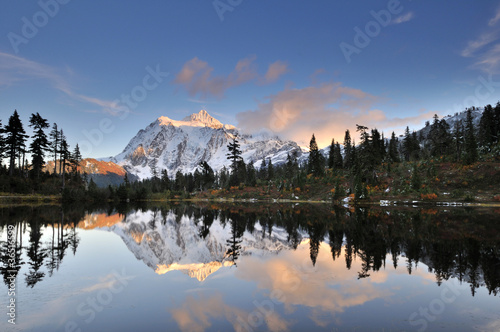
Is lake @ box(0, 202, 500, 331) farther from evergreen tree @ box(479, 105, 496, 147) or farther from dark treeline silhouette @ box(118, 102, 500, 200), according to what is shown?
Answer: evergreen tree @ box(479, 105, 496, 147)

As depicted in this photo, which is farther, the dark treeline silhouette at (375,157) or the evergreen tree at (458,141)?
the evergreen tree at (458,141)

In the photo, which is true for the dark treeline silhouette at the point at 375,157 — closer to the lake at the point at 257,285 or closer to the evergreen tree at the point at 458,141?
the evergreen tree at the point at 458,141

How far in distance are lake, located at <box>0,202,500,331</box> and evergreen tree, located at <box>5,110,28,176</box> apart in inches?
2230

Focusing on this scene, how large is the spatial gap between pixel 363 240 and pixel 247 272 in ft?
29.8

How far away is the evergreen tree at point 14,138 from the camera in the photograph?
6203cm

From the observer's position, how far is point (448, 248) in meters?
15.1

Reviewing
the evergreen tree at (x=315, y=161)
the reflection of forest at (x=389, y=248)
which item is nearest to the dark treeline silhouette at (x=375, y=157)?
the evergreen tree at (x=315, y=161)

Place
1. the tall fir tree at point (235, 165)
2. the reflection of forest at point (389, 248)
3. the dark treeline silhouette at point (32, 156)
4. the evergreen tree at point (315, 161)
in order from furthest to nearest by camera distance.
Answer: the tall fir tree at point (235, 165), the evergreen tree at point (315, 161), the dark treeline silhouette at point (32, 156), the reflection of forest at point (389, 248)

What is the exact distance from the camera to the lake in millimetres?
7297

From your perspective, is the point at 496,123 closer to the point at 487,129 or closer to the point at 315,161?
the point at 487,129

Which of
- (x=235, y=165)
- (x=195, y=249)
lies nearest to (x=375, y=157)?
(x=235, y=165)

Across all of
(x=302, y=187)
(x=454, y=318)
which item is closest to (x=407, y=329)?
(x=454, y=318)

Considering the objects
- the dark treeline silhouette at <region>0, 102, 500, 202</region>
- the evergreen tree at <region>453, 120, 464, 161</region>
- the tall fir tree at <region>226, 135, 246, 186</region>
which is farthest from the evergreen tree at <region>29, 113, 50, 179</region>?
the evergreen tree at <region>453, 120, 464, 161</region>

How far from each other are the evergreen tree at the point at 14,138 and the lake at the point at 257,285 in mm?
56634
